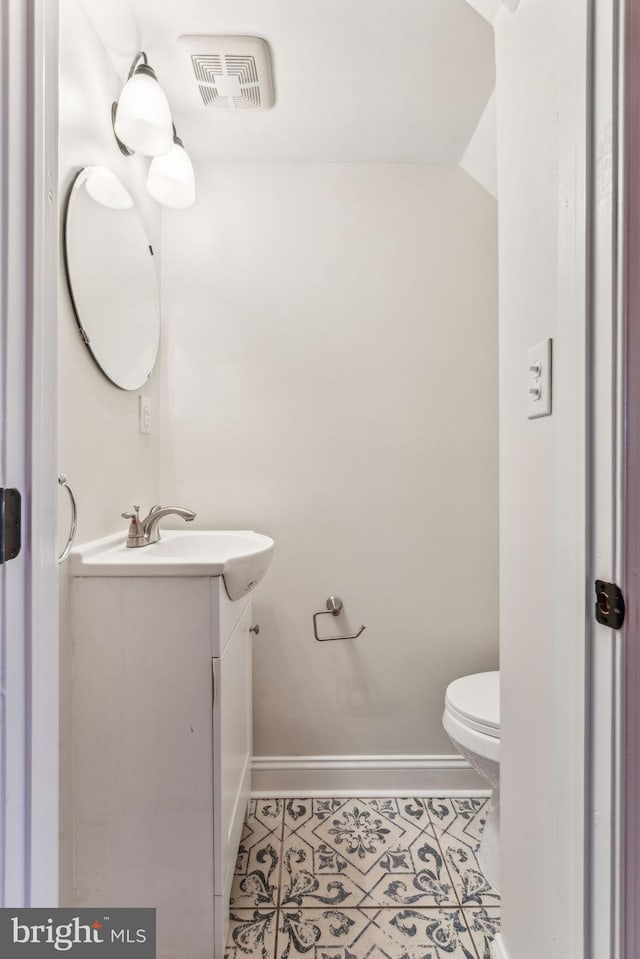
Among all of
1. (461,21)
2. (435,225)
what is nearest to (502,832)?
(435,225)

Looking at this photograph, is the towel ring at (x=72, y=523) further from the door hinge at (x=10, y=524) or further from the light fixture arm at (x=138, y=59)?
the light fixture arm at (x=138, y=59)

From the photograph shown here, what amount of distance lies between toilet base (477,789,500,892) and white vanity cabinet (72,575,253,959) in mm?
737

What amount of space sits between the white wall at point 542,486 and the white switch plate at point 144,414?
1.08m

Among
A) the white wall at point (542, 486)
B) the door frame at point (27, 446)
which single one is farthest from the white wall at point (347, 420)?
the door frame at point (27, 446)

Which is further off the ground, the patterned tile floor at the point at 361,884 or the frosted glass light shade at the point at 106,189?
the frosted glass light shade at the point at 106,189

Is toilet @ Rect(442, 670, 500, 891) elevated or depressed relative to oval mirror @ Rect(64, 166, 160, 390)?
depressed

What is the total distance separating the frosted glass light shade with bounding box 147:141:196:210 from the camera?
52.9 inches

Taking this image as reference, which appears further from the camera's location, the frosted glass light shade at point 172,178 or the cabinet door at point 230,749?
the frosted glass light shade at point 172,178

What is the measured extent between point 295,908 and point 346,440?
4.46ft

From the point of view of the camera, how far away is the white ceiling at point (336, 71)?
1158 millimetres

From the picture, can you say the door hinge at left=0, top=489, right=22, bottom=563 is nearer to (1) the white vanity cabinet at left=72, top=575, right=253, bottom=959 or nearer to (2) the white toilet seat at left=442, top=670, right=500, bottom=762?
(1) the white vanity cabinet at left=72, top=575, right=253, bottom=959

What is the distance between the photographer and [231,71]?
1.30 metres

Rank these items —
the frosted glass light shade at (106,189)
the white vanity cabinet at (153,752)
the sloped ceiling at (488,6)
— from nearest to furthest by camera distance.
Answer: the sloped ceiling at (488,6), the white vanity cabinet at (153,752), the frosted glass light shade at (106,189)

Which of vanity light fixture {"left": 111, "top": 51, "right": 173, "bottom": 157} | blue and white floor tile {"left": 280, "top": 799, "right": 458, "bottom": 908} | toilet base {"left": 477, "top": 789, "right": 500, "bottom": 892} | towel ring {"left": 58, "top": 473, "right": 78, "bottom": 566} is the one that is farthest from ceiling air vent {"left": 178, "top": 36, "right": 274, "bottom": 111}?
blue and white floor tile {"left": 280, "top": 799, "right": 458, "bottom": 908}
